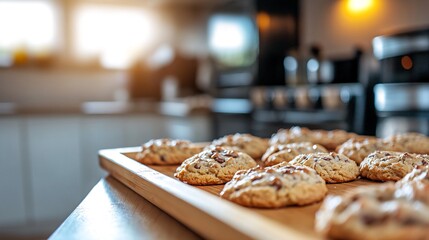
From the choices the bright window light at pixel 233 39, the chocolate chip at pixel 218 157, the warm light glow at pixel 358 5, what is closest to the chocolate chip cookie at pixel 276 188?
the chocolate chip at pixel 218 157

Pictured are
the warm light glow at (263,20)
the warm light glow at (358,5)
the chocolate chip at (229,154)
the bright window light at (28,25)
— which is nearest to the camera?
the chocolate chip at (229,154)

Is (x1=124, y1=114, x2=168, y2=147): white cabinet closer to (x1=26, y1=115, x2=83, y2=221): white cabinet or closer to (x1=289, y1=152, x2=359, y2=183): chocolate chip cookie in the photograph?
(x1=26, y1=115, x2=83, y2=221): white cabinet

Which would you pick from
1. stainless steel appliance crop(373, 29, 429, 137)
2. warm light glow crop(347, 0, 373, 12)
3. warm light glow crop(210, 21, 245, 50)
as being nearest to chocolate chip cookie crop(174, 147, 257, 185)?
stainless steel appliance crop(373, 29, 429, 137)

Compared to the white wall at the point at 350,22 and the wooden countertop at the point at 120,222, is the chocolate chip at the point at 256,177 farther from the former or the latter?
the white wall at the point at 350,22

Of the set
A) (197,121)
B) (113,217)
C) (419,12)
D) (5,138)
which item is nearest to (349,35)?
(419,12)

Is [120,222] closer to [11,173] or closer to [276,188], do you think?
[276,188]

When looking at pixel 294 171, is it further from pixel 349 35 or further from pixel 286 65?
pixel 286 65
